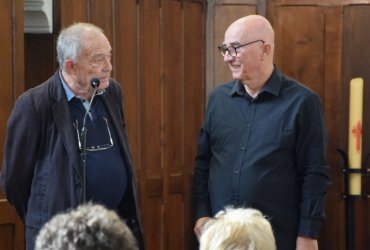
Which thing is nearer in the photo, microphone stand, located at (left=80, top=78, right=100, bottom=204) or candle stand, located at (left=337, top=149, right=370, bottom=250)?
microphone stand, located at (left=80, top=78, right=100, bottom=204)

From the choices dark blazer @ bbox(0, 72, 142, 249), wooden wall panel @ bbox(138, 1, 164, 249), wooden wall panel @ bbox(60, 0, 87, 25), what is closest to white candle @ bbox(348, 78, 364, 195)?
wooden wall panel @ bbox(138, 1, 164, 249)

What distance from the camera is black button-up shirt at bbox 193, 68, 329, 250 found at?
242 centimetres

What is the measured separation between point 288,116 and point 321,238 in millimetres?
1699

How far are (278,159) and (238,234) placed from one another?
0.89 metres

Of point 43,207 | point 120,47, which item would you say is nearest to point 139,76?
point 120,47

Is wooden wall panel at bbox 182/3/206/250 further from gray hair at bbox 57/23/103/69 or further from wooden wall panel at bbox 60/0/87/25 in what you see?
gray hair at bbox 57/23/103/69

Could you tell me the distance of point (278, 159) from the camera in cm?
243

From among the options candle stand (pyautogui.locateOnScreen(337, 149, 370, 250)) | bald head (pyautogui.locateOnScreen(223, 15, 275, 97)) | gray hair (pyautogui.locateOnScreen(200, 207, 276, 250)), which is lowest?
candle stand (pyautogui.locateOnScreen(337, 149, 370, 250))

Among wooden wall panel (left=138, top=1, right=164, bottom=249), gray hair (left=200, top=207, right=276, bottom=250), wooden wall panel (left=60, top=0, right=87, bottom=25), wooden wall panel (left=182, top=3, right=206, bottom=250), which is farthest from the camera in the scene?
wooden wall panel (left=182, top=3, right=206, bottom=250)

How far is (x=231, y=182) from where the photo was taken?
8.13 feet

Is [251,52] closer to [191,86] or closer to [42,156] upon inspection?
[42,156]

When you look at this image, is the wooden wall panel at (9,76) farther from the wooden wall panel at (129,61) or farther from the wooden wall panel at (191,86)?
the wooden wall panel at (191,86)

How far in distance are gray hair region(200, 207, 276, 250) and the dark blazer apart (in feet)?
2.50

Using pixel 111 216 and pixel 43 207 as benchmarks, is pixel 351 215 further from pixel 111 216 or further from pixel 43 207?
Result: pixel 111 216
